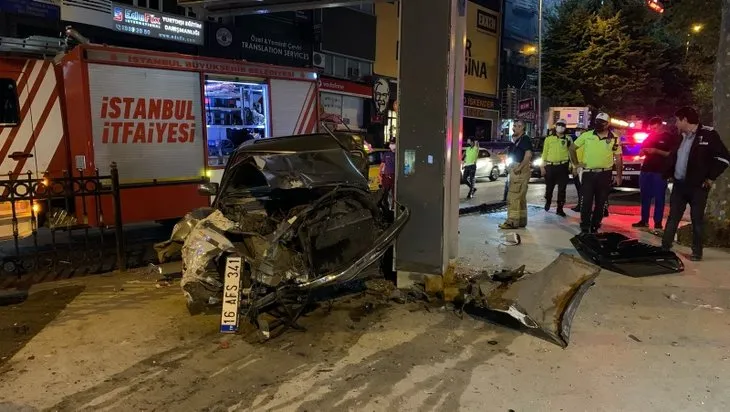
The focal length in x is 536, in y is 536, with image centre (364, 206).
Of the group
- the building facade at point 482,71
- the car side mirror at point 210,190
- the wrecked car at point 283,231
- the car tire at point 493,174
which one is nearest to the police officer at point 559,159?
the wrecked car at point 283,231

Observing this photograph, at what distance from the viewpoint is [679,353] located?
412 centimetres

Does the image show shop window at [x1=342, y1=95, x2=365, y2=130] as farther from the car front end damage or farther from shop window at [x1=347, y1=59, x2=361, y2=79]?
the car front end damage

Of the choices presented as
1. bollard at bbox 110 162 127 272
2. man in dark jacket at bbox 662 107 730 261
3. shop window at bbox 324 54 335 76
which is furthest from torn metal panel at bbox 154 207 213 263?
shop window at bbox 324 54 335 76

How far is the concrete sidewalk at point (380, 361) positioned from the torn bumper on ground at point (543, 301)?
105mm

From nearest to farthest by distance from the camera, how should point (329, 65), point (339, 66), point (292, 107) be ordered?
point (292, 107) < point (329, 65) < point (339, 66)

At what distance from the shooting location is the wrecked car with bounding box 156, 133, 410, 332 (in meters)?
4.38

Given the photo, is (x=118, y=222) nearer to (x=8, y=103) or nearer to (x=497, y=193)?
(x=8, y=103)

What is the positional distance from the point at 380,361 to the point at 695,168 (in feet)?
16.4

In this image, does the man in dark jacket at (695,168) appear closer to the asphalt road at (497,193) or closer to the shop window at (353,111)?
the asphalt road at (497,193)

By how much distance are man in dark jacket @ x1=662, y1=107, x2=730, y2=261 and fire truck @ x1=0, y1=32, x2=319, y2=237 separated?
6.36 metres

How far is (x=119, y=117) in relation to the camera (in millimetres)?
7340

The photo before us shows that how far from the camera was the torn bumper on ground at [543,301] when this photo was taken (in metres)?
4.44

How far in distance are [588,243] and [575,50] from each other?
2423 cm

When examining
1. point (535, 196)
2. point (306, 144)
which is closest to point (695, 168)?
point (306, 144)
